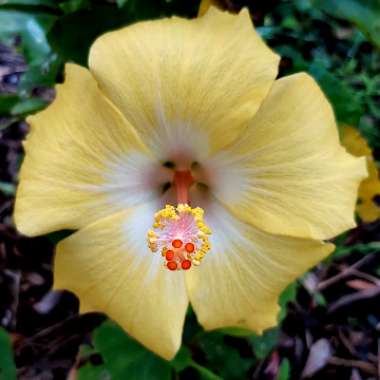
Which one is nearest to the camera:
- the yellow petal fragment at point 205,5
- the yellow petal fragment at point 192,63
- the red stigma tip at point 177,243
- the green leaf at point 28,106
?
the yellow petal fragment at point 192,63

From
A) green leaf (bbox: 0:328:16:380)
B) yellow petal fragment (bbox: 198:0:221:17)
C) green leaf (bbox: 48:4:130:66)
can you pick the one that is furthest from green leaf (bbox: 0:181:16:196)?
yellow petal fragment (bbox: 198:0:221:17)

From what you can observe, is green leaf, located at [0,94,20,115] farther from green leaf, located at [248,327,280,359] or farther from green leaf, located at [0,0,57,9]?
green leaf, located at [248,327,280,359]

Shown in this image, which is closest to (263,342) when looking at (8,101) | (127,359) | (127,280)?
(127,359)

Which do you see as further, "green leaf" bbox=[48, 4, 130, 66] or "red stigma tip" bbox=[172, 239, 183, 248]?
"green leaf" bbox=[48, 4, 130, 66]

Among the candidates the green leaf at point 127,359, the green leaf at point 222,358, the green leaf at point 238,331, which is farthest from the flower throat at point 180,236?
the green leaf at point 222,358

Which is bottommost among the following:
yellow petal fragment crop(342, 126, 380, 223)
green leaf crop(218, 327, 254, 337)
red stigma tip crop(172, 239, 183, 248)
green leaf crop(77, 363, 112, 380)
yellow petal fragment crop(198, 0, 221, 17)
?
green leaf crop(77, 363, 112, 380)

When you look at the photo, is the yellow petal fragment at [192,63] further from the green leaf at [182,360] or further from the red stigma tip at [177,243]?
the green leaf at [182,360]
